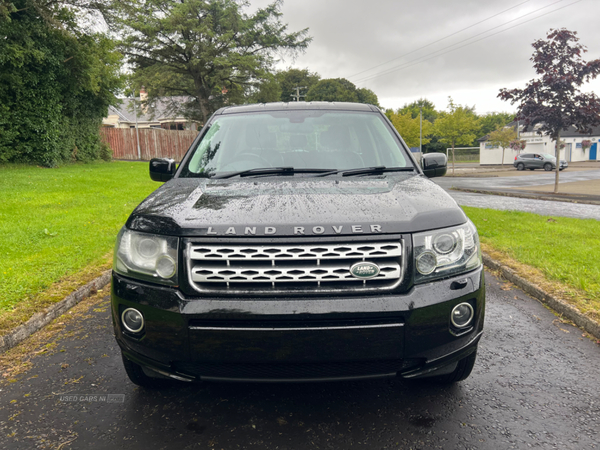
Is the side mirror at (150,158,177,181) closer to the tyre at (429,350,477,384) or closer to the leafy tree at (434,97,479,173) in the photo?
the tyre at (429,350,477,384)

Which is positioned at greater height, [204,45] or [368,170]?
[204,45]

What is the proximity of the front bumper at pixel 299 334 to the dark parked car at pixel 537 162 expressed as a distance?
40626 mm

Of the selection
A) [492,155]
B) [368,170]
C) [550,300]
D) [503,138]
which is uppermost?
[503,138]

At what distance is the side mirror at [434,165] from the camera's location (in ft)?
12.6

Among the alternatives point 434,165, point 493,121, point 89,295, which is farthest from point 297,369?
point 493,121

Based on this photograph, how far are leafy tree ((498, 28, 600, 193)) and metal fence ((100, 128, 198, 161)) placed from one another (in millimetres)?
24365

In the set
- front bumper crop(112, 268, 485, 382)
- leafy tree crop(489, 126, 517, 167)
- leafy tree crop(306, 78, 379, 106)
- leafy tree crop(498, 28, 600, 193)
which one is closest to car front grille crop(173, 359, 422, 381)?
front bumper crop(112, 268, 485, 382)

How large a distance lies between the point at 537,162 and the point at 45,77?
3575 centimetres

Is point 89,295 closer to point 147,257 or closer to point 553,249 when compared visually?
point 147,257

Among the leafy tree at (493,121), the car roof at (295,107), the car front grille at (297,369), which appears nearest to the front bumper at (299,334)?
the car front grille at (297,369)

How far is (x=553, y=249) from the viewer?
6316 millimetres

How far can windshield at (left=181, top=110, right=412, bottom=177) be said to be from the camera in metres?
3.42

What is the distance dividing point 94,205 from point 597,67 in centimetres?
1657

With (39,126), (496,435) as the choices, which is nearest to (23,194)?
(39,126)
